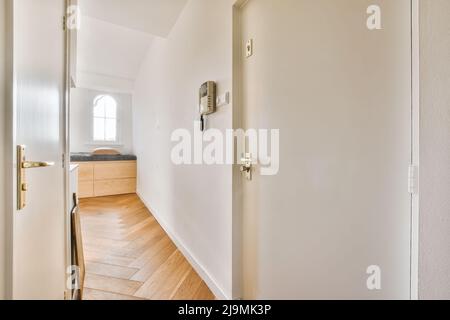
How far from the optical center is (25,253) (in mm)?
704

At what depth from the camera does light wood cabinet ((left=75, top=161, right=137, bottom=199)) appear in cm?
438

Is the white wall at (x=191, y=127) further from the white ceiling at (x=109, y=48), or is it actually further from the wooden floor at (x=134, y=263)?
the white ceiling at (x=109, y=48)

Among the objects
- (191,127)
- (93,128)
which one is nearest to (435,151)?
(191,127)

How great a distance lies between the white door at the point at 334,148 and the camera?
0.62 metres

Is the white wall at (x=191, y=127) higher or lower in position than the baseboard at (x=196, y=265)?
higher

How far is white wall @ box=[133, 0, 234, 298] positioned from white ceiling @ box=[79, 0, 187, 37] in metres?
0.11

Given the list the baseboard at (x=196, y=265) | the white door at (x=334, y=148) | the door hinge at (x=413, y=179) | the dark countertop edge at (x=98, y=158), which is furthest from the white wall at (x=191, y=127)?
the dark countertop edge at (x=98, y=158)

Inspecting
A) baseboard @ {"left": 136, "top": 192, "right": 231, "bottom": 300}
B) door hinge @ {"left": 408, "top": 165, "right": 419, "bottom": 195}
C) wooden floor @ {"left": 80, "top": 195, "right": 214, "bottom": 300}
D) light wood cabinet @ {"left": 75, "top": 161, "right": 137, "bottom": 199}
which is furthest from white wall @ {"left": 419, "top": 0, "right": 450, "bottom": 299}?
light wood cabinet @ {"left": 75, "top": 161, "right": 137, "bottom": 199}

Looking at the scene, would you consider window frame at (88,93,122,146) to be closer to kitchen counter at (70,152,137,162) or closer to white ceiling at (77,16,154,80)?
kitchen counter at (70,152,137,162)

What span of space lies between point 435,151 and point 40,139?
127 cm

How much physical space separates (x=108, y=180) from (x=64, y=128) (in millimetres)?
3706

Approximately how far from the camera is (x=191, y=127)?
2.01 metres

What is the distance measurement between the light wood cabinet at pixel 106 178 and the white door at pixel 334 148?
4.35 m
